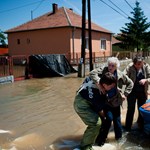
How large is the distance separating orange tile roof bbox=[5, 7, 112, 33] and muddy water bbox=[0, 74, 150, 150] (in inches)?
648

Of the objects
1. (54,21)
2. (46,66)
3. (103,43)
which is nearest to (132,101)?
(46,66)

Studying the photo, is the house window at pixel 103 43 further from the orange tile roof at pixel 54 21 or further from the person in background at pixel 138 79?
the person in background at pixel 138 79

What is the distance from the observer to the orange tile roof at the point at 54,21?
1007 inches

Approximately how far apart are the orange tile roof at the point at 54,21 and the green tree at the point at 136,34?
15041 millimetres

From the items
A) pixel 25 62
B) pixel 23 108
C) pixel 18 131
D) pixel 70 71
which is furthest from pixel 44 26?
pixel 18 131

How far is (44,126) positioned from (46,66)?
10569 millimetres

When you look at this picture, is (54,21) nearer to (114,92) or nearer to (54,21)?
(54,21)

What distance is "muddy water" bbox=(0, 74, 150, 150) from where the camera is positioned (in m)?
5.03

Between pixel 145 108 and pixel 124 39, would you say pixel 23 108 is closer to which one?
pixel 145 108

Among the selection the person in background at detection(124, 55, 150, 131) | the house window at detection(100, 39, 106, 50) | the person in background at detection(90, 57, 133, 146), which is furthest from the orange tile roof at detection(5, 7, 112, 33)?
the person in background at detection(90, 57, 133, 146)

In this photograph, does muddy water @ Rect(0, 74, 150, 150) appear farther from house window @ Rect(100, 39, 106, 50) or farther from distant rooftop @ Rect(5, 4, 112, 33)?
house window @ Rect(100, 39, 106, 50)

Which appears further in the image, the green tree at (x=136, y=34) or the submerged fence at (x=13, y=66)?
the green tree at (x=136, y=34)

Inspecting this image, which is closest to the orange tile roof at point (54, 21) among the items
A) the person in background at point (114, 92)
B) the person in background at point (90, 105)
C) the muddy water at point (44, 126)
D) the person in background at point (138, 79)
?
the muddy water at point (44, 126)

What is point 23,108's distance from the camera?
8.14 meters
